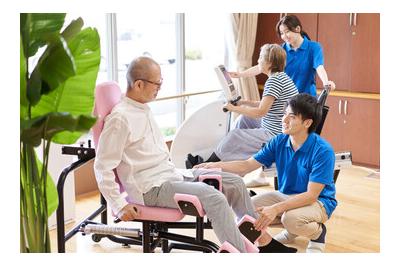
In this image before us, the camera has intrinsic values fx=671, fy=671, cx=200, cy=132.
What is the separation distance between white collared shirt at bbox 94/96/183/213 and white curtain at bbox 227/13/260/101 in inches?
110

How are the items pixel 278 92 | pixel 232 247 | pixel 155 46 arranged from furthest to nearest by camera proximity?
pixel 155 46 < pixel 278 92 < pixel 232 247

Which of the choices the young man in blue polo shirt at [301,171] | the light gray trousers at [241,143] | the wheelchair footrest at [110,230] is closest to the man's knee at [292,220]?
the young man in blue polo shirt at [301,171]

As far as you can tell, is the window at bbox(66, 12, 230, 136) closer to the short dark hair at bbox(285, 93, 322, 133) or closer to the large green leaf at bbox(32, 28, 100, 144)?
the short dark hair at bbox(285, 93, 322, 133)

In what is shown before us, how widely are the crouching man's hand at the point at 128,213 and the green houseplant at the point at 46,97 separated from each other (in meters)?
0.78

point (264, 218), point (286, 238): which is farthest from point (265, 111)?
point (264, 218)

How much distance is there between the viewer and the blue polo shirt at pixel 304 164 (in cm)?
324

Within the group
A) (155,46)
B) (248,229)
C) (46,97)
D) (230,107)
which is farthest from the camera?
(155,46)

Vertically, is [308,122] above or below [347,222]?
above

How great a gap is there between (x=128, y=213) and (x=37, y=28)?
1204mm

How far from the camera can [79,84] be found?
206 cm

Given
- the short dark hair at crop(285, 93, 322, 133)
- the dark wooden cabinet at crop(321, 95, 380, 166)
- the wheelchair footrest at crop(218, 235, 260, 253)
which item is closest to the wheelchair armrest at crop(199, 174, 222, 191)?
the wheelchair footrest at crop(218, 235, 260, 253)

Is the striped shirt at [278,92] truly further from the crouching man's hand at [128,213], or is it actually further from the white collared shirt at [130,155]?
the crouching man's hand at [128,213]

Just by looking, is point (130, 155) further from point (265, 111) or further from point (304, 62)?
point (304, 62)

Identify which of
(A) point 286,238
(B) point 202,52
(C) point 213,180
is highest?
(B) point 202,52
